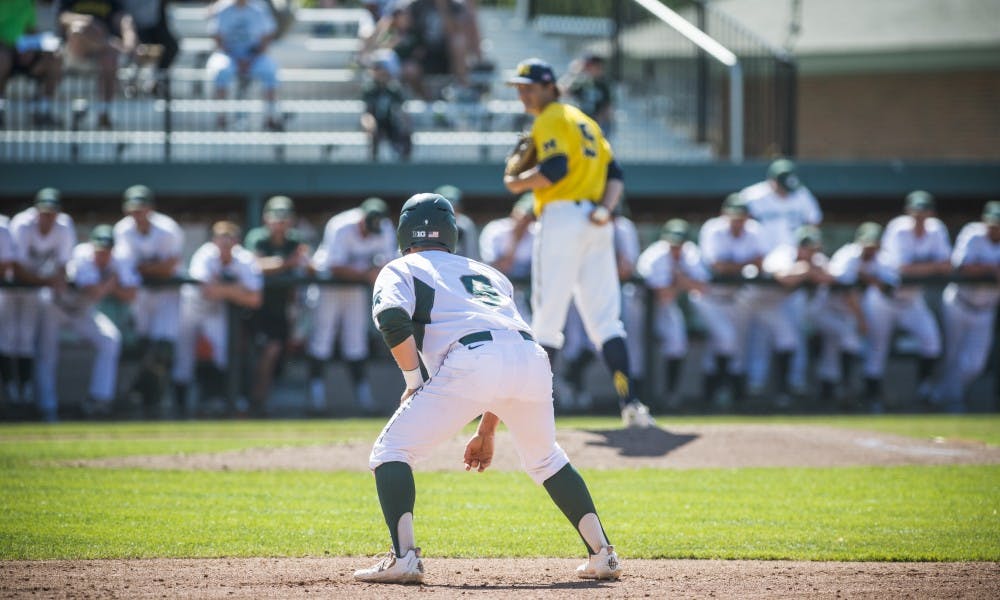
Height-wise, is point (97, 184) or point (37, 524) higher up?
point (97, 184)

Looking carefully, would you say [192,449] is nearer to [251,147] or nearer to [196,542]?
[196,542]

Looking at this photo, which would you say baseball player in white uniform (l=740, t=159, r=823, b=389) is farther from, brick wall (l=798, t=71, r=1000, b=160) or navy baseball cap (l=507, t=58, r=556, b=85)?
brick wall (l=798, t=71, r=1000, b=160)

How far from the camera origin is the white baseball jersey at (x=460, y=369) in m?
5.46

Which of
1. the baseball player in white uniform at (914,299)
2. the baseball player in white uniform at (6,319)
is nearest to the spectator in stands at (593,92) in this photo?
the baseball player in white uniform at (914,299)

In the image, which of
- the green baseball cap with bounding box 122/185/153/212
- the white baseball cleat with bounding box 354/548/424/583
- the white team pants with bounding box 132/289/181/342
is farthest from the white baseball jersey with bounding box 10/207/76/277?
the white baseball cleat with bounding box 354/548/424/583

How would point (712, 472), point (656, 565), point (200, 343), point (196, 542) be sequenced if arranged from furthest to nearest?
point (200, 343) → point (712, 472) → point (196, 542) → point (656, 565)

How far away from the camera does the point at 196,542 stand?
21.7 feet

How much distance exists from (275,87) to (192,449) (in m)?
6.90

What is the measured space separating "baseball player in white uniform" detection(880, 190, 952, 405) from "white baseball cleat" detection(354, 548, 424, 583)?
971cm

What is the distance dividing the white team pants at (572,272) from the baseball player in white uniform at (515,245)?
4.25 m

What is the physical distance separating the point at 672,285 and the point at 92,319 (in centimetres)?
577

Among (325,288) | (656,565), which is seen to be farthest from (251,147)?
(656,565)

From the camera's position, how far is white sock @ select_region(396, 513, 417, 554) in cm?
547

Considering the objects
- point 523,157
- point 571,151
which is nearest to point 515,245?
point 523,157
